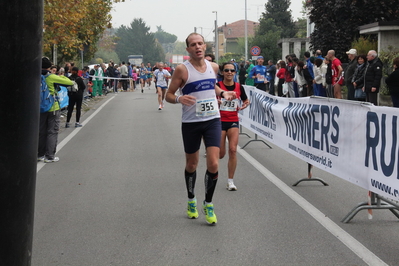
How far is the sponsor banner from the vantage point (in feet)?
19.0

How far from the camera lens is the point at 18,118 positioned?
9.72ft

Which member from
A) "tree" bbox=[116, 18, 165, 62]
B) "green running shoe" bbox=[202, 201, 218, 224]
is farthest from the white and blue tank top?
"tree" bbox=[116, 18, 165, 62]

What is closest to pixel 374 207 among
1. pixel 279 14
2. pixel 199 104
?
pixel 199 104

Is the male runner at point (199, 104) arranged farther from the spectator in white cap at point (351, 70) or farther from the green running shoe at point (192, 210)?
the spectator in white cap at point (351, 70)

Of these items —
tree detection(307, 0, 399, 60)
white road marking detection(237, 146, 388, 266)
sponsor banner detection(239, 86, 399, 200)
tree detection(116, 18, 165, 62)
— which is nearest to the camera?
white road marking detection(237, 146, 388, 266)

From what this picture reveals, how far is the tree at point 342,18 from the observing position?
111 ft

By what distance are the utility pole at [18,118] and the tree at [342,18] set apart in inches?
1256

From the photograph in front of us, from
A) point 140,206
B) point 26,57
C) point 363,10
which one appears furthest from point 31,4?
point 363,10

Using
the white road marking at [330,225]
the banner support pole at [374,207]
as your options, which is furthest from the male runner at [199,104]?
the banner support pole at [374,207]

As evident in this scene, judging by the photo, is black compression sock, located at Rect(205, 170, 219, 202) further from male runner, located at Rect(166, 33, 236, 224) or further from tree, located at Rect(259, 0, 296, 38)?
tree, located at Rect(259, 0, 296, 38)

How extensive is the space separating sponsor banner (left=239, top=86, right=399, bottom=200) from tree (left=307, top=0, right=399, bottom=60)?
83.7ft

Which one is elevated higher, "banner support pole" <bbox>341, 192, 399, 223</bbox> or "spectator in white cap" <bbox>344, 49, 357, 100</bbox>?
"spectator in white cap" <bbox>344, 49, 357, 100</bbox>

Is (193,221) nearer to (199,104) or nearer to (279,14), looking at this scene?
(199,104)

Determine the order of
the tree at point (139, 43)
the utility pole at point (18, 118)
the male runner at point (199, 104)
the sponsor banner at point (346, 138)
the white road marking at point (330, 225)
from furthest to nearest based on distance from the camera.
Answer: the tree at point (139, 43)
the male runner at point (199, 104)
the sponsor banner at point (346, 138)
the white road marking at point (330, 225)
the utility pole at point (18, 118)
